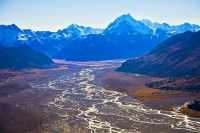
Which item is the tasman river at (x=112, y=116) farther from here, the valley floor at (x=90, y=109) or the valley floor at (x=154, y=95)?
the valley floor at (x=154, y=95)

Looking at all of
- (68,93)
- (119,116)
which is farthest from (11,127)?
(68,93)

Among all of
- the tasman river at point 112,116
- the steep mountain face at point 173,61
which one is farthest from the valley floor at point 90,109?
the steep mountain face at point 173,61

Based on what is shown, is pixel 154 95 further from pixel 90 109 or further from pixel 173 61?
pixel 173 61

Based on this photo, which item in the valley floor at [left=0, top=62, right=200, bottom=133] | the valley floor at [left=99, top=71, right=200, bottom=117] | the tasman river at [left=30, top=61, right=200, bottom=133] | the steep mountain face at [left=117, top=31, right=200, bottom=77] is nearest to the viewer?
the tasman river at [left=30, top=61, right=200, bottom=133]

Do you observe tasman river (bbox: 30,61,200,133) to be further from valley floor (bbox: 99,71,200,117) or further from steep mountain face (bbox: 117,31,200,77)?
steep mountain face (bbox: 117,31,200,77)

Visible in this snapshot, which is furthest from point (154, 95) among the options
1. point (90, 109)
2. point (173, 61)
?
point (173, 61)

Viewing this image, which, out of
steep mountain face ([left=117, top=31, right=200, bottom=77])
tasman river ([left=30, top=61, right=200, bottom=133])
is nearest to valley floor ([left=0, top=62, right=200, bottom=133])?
tasman river ([left=30, top=61, right=200, bottom=133])
